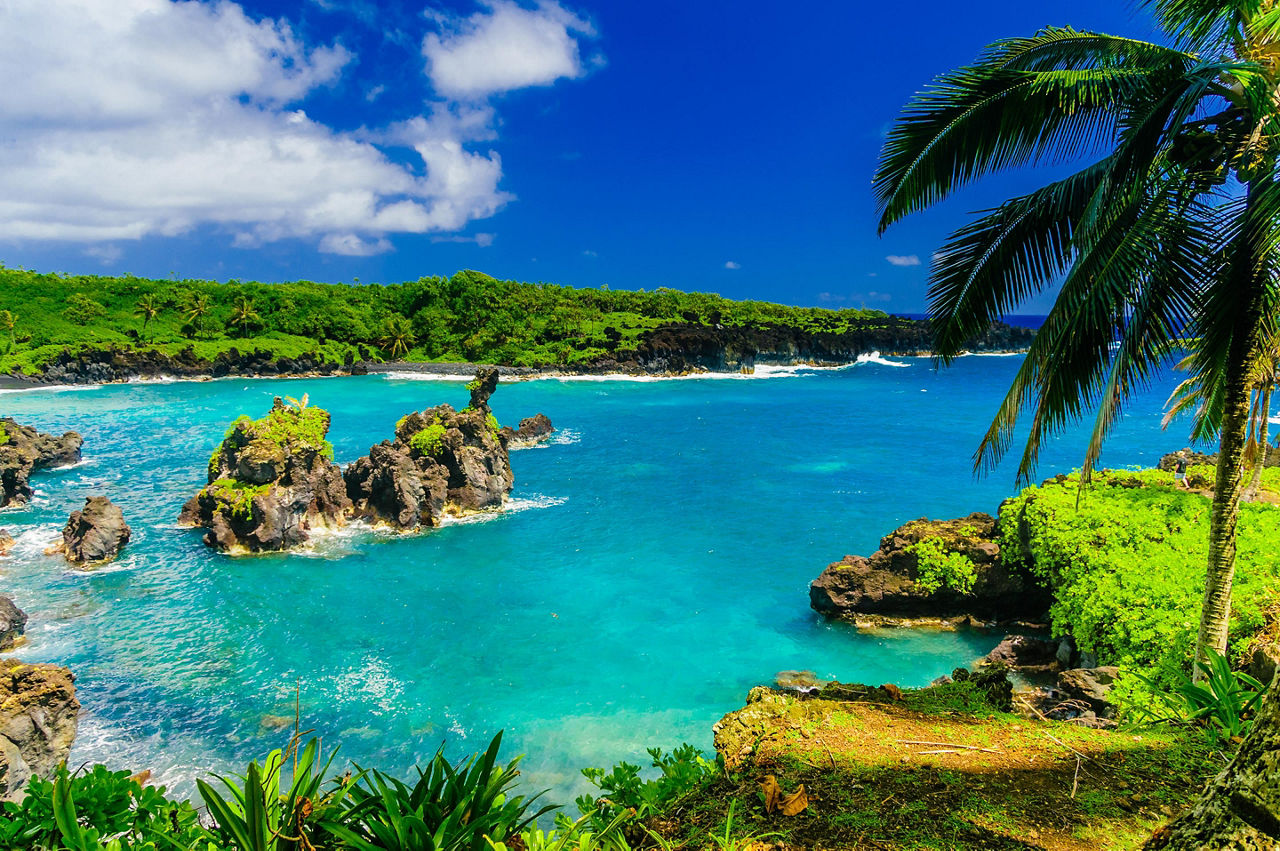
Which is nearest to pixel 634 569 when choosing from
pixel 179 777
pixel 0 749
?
pixel 179 777

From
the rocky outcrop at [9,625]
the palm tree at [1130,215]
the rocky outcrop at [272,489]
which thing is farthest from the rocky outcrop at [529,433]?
the palm tree at [1130,215]

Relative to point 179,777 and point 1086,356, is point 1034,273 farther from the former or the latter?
point 179,777

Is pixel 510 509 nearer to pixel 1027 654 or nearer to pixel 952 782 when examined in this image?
pixel 1027 654

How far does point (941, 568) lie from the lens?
59.7 ft

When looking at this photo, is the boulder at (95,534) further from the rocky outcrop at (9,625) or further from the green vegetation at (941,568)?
the green vegetation at (941,568)

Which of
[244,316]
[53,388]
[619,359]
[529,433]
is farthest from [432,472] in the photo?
[244,316]

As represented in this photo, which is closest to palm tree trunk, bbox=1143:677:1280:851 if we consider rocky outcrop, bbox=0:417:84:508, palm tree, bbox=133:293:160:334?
rocky outcrop, bbox=0:417:84:508

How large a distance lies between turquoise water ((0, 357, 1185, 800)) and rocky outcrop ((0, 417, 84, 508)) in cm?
102

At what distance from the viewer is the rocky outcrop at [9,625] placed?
1648cm

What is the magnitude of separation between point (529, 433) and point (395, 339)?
66.3 metres

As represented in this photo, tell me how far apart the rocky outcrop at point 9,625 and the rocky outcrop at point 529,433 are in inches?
1088

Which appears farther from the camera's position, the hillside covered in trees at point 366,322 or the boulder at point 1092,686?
the hillside covered in trees at point 366,322

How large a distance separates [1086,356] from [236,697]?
17.7 meters

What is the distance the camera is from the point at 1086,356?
6945mm
